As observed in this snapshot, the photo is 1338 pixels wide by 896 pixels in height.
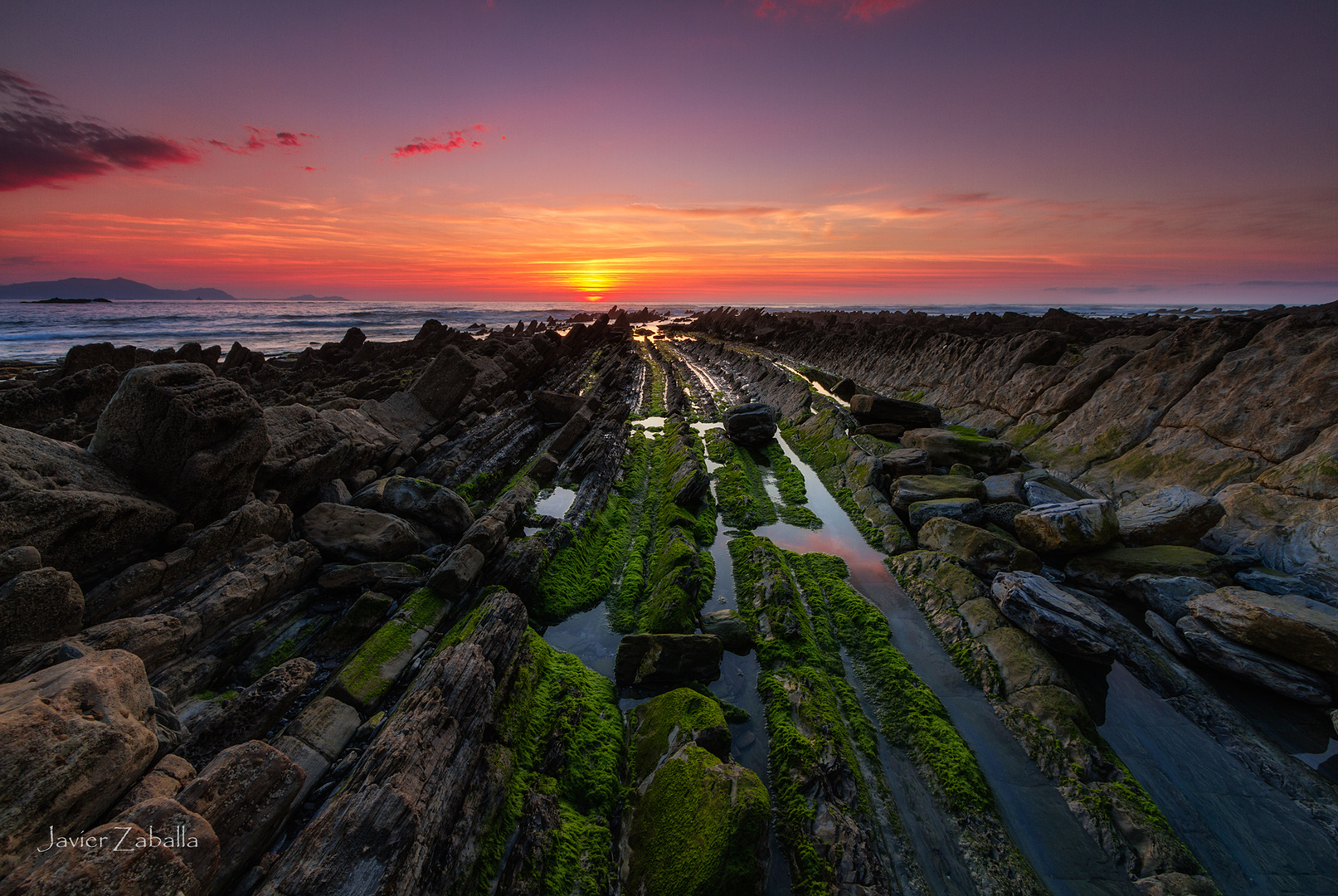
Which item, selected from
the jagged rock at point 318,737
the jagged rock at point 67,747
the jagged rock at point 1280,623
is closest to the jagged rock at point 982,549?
the jagged rock at point 1280,623

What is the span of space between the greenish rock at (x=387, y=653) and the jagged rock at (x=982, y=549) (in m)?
12.2

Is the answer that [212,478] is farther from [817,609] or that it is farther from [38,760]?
[817,609]

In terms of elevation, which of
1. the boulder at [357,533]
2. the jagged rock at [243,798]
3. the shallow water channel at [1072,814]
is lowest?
the shallow water channel at [1072,814]

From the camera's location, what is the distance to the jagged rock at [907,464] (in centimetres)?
1689

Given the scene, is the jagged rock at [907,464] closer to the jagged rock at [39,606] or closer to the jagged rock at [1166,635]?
the jagged rock at [1166,635]

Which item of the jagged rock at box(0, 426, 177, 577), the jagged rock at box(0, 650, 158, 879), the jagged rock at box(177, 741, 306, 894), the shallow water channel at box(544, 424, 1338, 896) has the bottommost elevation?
the shallow water channel at box(544, 424, 1338, 896)

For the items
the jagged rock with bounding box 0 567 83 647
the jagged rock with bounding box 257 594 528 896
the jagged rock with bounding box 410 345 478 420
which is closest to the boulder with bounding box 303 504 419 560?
the jagged rock with bounding box 0 567 83 647

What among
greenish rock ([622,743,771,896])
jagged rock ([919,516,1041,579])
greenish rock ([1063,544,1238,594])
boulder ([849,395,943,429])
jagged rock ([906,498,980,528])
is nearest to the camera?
greenish rock ([622,743,771,896])

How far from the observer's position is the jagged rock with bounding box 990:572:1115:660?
8695mm

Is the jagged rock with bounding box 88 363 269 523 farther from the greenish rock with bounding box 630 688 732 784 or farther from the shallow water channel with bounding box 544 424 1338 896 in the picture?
the greenish rock with bounding box 630 688 732 784

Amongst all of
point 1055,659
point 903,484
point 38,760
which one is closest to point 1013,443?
point 903,484

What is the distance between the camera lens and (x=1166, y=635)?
9.33m

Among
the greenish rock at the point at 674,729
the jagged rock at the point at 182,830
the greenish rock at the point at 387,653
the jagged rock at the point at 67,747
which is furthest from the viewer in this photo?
the greenish rock at the point at 387,653

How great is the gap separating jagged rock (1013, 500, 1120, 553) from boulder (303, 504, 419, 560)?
Answer: 15.8m
